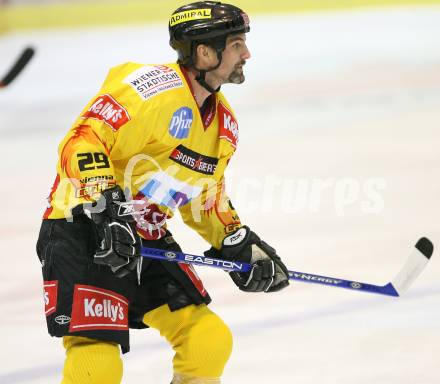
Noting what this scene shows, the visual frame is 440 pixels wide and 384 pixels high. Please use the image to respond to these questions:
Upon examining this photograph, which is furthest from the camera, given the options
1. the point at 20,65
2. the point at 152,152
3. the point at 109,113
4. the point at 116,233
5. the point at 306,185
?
the point at 20,65

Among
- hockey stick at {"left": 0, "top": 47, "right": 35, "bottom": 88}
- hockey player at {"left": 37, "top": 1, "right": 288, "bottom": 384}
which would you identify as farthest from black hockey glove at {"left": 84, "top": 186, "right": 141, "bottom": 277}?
hockey stick at {"left": 0, "top": 47, "right": 35, "bottom": 88}

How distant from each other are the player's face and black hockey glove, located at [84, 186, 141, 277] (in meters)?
0.50

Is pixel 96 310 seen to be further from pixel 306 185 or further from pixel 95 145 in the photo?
A: pixel 306 185

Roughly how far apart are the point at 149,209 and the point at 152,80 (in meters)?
0.40

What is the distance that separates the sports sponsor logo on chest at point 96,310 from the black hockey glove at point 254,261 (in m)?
0.42

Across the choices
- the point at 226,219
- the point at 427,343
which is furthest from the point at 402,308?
the point at 226,219

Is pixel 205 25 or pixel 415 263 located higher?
pixel 205 25

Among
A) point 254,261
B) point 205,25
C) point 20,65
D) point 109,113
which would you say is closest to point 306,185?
point 20,65

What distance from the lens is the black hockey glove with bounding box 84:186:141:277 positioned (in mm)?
2693

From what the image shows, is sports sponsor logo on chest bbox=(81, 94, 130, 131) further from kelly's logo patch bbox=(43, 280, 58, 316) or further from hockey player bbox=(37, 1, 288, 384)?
kelly's logo patch bbox=(43, 280, 58, 316)

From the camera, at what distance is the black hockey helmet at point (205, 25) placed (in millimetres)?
2947

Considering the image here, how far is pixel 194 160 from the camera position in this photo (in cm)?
298

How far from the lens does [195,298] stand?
299cm

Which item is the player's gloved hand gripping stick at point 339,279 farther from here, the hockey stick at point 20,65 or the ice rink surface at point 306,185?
the hockey stick at point 20,65
